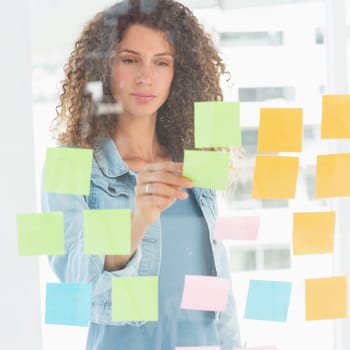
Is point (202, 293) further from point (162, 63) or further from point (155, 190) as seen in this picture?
point (162, 63)

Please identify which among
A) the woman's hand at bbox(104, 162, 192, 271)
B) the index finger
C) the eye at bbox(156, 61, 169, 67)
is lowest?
the woman's hand at bbox(104, 162, 192, 271)

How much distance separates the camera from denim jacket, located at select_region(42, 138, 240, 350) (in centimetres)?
108

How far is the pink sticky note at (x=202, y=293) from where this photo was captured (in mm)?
1104

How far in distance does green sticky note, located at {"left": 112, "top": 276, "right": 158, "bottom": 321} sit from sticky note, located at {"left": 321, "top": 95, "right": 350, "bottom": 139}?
452 mm

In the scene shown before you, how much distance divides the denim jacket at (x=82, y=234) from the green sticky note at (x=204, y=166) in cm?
2

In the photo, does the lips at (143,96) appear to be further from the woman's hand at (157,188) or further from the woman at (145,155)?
the woman's hand at (157,188)

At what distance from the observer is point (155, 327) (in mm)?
1101

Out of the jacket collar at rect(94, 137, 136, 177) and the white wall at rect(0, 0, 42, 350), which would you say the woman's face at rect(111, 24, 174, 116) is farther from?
the white wall at rect(0, 0, 42, 350)

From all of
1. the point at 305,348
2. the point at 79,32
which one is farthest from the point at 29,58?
the point at 305,348

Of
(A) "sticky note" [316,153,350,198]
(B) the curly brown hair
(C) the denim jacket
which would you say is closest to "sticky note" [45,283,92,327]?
(C) the denim jacket

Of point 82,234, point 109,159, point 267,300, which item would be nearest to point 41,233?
point 82,234

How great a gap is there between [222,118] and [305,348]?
1.65 feet

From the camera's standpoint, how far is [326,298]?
1.17 meters

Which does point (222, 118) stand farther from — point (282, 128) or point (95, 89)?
point (95, 89)
